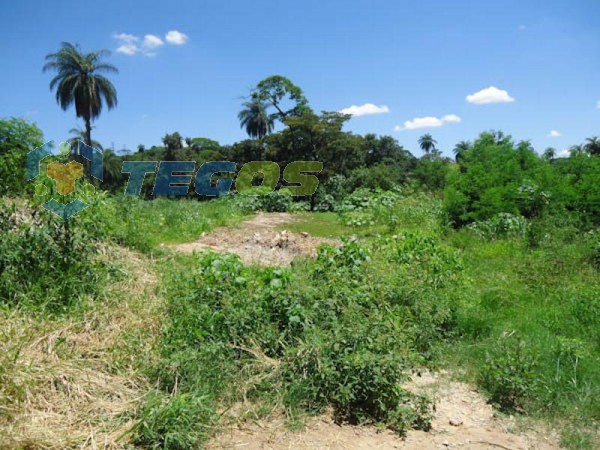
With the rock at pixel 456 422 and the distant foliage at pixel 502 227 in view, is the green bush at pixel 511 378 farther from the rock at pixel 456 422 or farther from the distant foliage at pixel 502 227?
the distant foliage at pixel 502 227

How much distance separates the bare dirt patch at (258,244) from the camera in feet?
22.5

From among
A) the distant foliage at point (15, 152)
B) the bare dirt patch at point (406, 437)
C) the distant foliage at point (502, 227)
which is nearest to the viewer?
the bare dirt patch at point (406, 437)

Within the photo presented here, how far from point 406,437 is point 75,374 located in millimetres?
1996

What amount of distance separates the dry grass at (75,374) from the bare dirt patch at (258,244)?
2.77 metres

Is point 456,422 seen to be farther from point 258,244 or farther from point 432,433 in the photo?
point 258,244

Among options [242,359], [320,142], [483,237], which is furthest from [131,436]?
[320,142]

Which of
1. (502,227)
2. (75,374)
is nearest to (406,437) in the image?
(75,374)

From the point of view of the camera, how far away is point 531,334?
3.82m

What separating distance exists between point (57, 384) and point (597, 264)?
5748 millimetres

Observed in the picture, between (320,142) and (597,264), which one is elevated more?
(320,142)

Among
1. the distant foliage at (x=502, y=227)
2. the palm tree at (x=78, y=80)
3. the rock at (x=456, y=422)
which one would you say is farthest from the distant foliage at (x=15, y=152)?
the palm tree at (x=78, y=80)

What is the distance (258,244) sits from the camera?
7914mm

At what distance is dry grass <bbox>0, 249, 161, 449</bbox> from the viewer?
92.1 inches

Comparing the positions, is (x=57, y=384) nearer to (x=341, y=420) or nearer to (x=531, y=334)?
(x=341, y=420)
